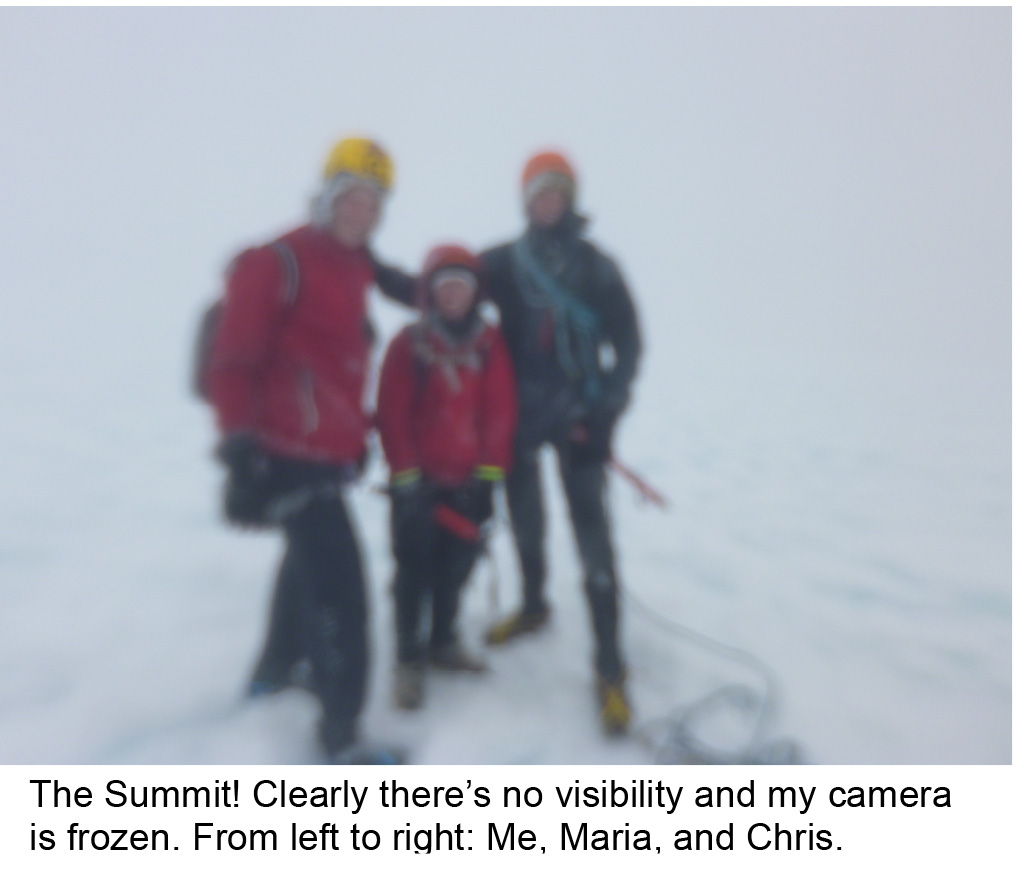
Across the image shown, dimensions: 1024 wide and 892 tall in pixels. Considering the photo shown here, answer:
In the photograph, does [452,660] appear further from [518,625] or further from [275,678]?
[275,678]

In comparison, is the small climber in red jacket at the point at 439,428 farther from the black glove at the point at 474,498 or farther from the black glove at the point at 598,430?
the black glove at the point at 598,430

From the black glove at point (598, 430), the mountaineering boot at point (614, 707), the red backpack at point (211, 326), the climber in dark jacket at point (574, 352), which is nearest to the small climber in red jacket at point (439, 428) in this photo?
the climber in dark jacket at point (574, 352)

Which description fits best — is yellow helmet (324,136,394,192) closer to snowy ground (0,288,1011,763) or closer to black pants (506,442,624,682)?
black pants (506,442,624,682)

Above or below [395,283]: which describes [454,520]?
below

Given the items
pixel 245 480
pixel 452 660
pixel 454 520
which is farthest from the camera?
pixel 452 660

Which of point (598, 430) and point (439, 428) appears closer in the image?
point (439, 428)

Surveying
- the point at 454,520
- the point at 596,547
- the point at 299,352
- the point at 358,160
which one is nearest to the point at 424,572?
the point at 454,520
